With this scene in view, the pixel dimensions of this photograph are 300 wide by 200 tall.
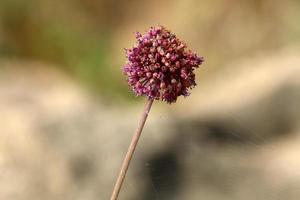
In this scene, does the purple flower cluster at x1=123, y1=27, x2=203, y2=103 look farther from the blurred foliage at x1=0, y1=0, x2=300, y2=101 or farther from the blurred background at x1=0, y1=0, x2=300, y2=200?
the blurred foliage at x1=0, y1=0, x2=300, y2=101

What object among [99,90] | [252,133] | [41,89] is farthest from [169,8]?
[252,133]

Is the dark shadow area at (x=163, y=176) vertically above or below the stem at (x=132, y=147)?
above

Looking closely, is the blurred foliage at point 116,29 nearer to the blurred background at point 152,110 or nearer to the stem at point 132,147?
the blurred background at point 152,110

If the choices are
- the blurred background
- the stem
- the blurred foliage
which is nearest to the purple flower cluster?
the stem

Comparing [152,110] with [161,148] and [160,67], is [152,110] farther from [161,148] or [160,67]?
[160,67]

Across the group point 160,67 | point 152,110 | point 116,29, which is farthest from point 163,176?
point 116,29

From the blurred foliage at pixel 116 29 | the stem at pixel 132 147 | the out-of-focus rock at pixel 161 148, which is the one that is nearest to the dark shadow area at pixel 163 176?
the out-of-focus rock at pixel 161 148
